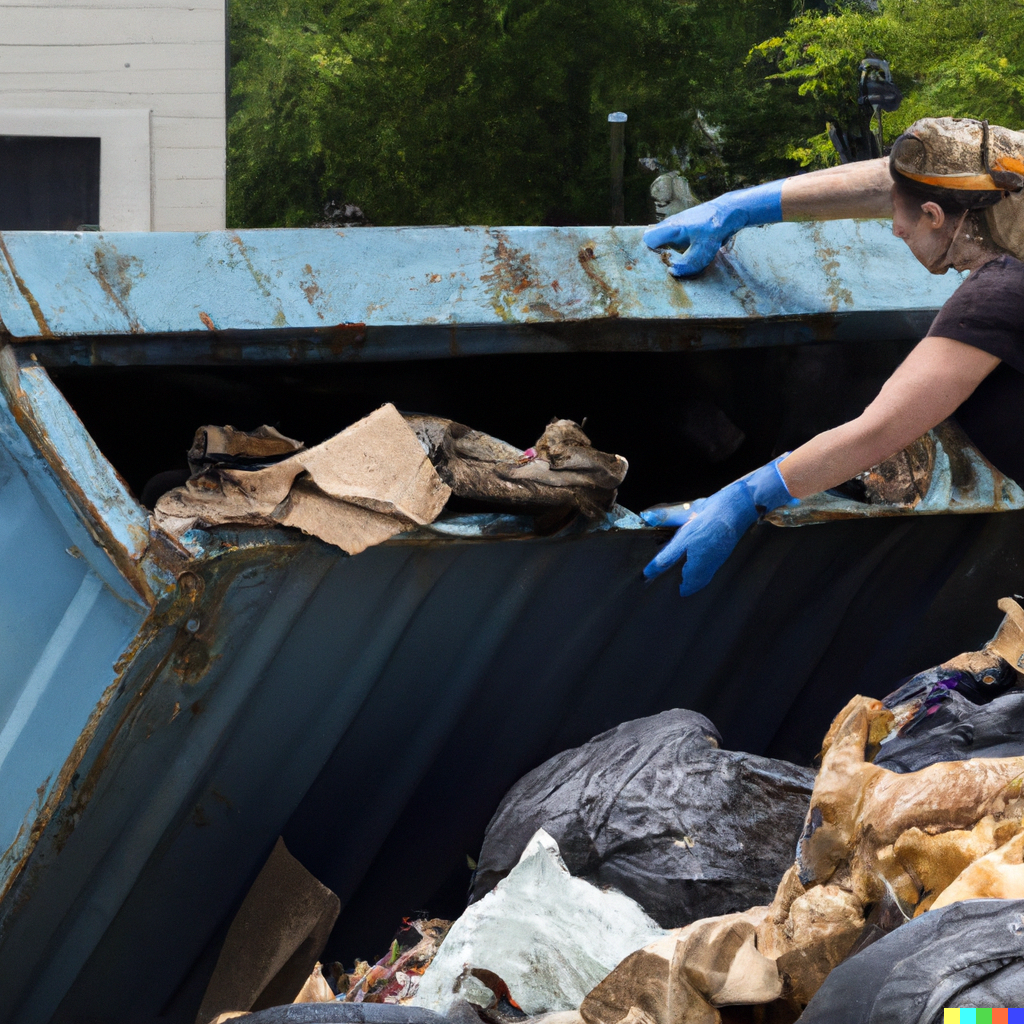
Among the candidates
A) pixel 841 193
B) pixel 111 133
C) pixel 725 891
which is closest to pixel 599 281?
pixel 841 193

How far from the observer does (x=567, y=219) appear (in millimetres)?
12172

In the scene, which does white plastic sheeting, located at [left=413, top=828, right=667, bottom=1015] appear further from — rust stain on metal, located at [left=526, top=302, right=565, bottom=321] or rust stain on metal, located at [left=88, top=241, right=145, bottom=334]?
rust stain on metal, located at [left=88, top=241, right=145, bottom=334]

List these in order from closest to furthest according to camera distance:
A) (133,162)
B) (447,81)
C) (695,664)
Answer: (695,664)
(133,162)
(447,81)

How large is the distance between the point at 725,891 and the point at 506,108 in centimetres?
1232

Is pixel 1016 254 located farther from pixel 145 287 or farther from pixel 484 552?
pixel 145 287

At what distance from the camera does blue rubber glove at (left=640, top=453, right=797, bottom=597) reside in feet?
6.05

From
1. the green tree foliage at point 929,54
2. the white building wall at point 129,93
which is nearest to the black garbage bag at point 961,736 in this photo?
the white building wall at point 129,93

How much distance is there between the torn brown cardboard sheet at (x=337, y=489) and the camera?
158 centimetres

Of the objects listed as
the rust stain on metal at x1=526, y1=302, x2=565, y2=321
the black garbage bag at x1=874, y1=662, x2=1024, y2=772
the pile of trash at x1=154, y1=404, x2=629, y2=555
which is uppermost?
the rust stain on metal at x1=526, y1=302, x2=565, y2=321

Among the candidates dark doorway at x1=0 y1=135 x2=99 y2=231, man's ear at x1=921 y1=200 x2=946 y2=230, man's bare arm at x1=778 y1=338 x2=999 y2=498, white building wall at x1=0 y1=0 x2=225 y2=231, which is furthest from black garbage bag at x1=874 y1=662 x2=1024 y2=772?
dark doorway at x1=0 y1=135 x2=99 y2=231

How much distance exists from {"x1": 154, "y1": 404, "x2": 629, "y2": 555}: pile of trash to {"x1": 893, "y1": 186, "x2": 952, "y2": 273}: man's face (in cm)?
68

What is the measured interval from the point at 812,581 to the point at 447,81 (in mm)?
12290

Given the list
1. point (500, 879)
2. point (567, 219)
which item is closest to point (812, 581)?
point (500, 879)

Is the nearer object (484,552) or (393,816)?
(484,552)
